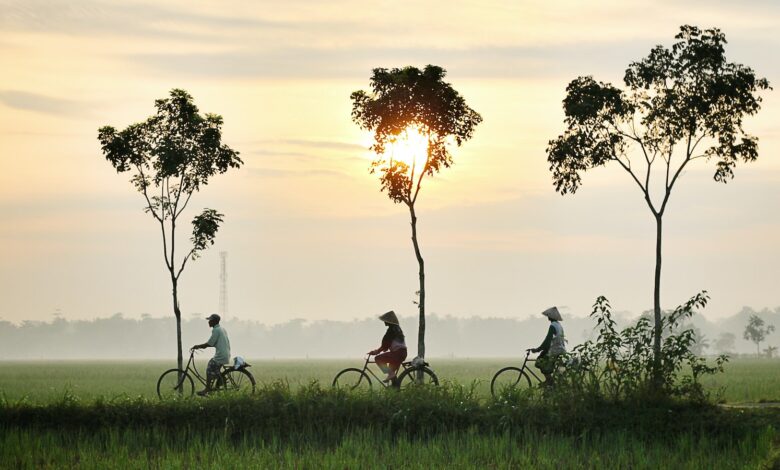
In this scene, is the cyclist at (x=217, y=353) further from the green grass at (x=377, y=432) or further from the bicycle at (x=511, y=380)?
the bicycle at (x=511, y=380)

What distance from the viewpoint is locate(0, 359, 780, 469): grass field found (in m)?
17.3

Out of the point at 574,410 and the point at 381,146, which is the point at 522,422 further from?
the point at 381,146

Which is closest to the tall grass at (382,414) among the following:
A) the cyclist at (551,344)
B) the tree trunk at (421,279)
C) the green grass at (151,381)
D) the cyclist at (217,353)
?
the cyclist at (551,344)

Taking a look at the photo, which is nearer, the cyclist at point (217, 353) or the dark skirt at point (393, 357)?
the dark skirt at point (393, 357)

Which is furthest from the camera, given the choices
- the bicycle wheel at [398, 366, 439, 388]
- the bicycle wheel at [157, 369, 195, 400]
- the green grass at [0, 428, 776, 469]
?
the bicycle wheel at [157, 369, 195, 400]

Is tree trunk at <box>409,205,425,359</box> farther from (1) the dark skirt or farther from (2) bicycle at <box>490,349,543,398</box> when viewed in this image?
(1) the dark skirt

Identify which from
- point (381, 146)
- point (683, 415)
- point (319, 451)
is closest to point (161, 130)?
point (381, 146)

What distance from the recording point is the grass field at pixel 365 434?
56.7ft

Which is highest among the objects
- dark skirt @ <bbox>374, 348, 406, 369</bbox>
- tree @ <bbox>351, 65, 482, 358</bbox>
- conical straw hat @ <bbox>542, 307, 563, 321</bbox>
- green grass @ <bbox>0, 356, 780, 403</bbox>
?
tree @ <bbox>351, 65, 482, 358</bbox>

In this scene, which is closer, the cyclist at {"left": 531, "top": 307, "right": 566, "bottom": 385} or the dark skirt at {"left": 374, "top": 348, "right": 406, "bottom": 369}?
the cyclist at {"left": 531, "top": 307, "right": 566, "bottom": 385}

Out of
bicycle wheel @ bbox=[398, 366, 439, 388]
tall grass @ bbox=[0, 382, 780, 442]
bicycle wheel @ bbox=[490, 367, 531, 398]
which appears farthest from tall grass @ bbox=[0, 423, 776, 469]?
bicycle wheel @ bbox=[398, 366, 439, 388]

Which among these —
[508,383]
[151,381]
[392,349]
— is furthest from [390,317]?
[151,381]

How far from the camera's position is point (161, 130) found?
34.4 metres

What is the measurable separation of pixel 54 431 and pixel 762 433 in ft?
47.1
